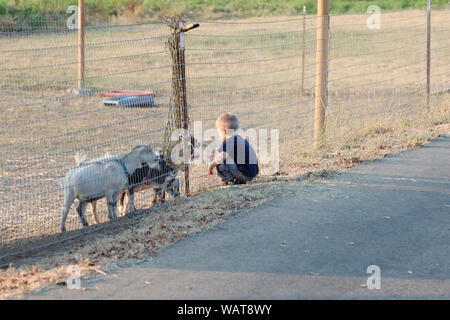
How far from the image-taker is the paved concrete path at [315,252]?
468 centimetres

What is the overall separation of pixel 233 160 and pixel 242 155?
13cm

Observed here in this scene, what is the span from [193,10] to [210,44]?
10.8 m

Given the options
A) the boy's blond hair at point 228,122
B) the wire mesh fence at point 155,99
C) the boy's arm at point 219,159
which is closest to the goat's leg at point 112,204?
the wire mesh fence at point 155,99

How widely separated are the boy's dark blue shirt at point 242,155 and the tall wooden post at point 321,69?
1.99 metres

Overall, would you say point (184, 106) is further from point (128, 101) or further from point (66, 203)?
point (128, 101)

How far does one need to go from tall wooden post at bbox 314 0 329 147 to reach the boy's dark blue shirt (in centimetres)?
199

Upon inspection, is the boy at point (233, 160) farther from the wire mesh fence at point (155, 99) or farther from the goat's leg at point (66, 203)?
the goat's leg at point (66, 203)

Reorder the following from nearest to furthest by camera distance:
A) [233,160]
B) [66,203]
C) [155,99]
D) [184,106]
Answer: [66,203] < [184,106] < [233,160] < [155,99]

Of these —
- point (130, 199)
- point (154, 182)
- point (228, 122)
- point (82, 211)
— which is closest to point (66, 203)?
point (82, 211)

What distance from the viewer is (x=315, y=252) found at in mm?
5441

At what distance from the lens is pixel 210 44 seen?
2341 centimetres

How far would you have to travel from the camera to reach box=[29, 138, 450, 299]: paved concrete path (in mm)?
4684

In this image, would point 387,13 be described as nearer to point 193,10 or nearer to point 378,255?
point 193,10
